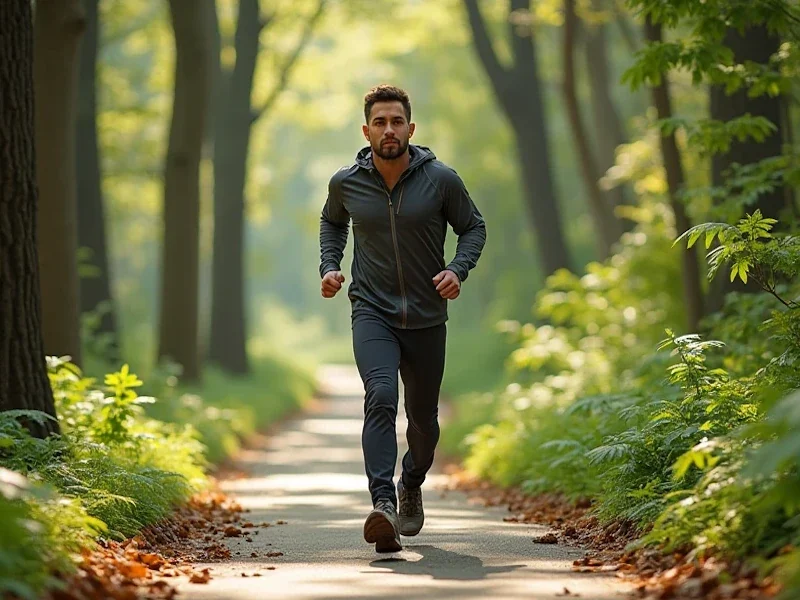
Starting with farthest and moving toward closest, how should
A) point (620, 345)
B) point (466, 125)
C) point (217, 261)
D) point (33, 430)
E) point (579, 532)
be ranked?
point (466, 125) < point (217, 261) < point (620, 345) < point (33, 430) < point (579, 532)

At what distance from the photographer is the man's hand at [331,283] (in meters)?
7.04

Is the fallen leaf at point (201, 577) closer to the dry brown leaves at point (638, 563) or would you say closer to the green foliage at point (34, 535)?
the green foliage at point (34, 535)

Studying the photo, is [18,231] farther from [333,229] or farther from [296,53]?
[296,53]

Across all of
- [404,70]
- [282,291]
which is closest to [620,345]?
[404,70]

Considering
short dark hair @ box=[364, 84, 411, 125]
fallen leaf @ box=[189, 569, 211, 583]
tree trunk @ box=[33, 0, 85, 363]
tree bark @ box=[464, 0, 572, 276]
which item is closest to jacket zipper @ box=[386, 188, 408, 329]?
short dark hair @ box=[364, 84, 411, 125]

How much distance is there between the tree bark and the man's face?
14233 millimetres

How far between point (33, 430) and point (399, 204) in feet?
10.0

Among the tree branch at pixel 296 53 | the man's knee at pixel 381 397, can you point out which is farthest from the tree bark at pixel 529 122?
the man's knee at pixel 381 397

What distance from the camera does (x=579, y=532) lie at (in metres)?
7.80

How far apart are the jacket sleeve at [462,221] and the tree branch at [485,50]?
14.7 meters

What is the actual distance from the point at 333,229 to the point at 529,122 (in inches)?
591

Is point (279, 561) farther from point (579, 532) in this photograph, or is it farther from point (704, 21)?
point (704, 21)

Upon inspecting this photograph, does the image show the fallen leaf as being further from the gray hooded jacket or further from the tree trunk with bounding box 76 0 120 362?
the tree trunk with bounding box 76 0 120 362

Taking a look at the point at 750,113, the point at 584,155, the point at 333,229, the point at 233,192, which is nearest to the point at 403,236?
the point at 333,229
